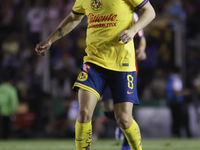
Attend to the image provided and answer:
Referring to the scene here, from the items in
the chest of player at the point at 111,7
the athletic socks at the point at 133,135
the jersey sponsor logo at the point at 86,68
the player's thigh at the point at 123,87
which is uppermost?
the chest of player at the point at 111,7

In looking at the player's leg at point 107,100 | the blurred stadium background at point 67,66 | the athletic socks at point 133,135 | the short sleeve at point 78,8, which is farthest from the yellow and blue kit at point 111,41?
the blurred stadium background at point 67,66

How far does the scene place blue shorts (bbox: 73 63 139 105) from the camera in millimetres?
3740

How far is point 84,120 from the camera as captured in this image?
11.7 ft

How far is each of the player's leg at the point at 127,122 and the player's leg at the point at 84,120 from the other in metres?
0.29

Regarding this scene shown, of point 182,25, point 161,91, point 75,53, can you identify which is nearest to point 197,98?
point 161,91

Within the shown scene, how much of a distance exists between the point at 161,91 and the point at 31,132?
12.7ft

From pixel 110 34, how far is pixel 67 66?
7.60m

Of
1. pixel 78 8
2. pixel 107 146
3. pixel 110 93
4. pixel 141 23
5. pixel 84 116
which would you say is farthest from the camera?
pixel 107 146

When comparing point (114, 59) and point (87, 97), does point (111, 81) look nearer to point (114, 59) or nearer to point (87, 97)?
point (114, 59)

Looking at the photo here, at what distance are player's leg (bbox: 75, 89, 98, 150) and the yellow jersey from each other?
0.39 metres

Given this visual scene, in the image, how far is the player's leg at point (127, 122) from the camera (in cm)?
372

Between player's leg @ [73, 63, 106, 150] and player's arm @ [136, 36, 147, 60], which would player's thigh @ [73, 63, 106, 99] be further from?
player's arm @ [136, 36, 147, 60]

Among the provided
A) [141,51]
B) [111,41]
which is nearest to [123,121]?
[111,41]

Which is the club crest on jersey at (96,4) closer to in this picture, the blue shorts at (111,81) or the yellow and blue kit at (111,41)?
the yellow and blue kit at (111,41)
